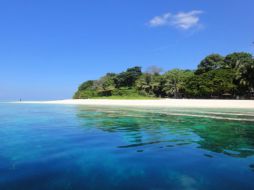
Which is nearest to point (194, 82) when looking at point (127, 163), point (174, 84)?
point (174, 84)

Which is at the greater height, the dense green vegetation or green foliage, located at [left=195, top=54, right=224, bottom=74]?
green foliage, located at [left=195, top=54, right=224, bottom=74]

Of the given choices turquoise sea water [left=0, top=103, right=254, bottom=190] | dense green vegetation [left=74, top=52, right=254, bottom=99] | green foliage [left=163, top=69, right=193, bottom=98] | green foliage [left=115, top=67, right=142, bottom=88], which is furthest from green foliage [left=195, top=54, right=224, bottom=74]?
turquoise sea water [left=0, top=103, right=254, bottom=190]

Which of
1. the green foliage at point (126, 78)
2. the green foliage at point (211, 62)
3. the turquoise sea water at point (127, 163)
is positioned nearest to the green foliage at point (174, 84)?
the green foliage at point (211, 62)

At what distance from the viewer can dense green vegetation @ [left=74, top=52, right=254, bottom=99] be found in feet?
146

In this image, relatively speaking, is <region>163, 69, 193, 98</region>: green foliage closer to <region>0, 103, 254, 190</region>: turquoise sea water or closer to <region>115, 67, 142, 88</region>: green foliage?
<region>115, 67, 142, 88</region>: green foliage

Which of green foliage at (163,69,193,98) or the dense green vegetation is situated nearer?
the dense green vegetation

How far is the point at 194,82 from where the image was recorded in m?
49.5

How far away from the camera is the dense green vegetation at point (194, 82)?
44375 millimetres

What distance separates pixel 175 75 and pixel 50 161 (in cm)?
5403

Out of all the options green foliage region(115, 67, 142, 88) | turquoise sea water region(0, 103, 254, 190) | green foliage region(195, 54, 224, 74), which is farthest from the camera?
green foliage region(115, 67, 142, 88)

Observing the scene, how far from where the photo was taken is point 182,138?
8.80 m

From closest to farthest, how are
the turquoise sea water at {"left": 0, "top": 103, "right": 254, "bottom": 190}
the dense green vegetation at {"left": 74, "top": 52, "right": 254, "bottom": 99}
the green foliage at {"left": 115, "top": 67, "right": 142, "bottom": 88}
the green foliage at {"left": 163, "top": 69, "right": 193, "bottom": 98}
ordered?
the turquoise sea water at {"left": 0, "top": 103, "right": 254, "bottom": 190}, the dense green vegetation at {"left": 74, "top": 52, "right": 254, "bottom": 99}, the green foliage at {"left": 163, "top": 69, "right": 193, "bottom": 98}, the green foliage at {"left": 115, "top": 67, "right": 142, "bottom": 88}

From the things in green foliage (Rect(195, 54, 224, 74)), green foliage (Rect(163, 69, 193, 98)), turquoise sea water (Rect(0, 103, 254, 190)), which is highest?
green foliage (Rect(195, 54, 224, 74))

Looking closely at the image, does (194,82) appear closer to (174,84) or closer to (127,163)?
(174,84)
